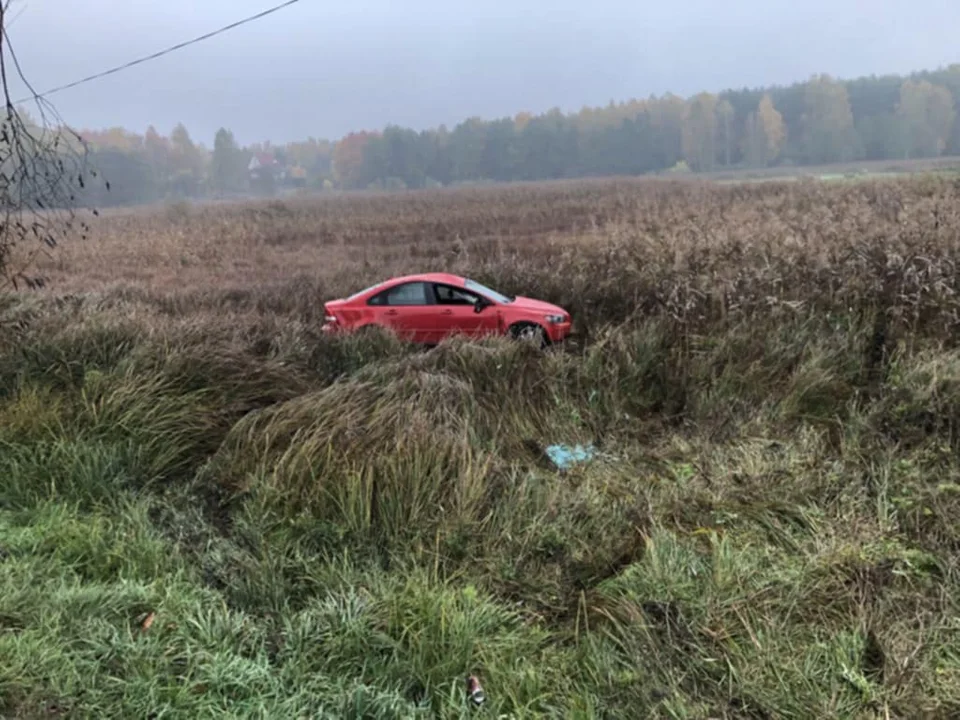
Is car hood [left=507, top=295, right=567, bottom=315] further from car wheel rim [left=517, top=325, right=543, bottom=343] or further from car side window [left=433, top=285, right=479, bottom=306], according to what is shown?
car side window [left=433, top=285, right=479, bottom=306]

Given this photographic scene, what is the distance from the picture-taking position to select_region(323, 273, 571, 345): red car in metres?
10.9

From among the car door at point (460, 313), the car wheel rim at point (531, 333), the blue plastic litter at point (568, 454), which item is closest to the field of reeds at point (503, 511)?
the blue plastic litter at point (568, 454)

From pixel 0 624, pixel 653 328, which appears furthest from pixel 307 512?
pixel 653 328

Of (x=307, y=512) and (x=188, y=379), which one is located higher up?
(x=188, y=379)

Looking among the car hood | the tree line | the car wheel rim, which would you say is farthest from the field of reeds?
the tree line

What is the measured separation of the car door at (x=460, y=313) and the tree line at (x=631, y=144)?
9277 centimetres

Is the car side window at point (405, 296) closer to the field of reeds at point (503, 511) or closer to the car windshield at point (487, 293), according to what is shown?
the car windshield at point (487, 293)

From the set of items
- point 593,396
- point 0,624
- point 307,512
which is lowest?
point 593,396

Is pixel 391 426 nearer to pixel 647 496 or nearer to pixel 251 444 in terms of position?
pixel 251 444

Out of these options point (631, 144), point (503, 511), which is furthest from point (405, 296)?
point (631, 144)

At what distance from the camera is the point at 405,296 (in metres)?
11.2

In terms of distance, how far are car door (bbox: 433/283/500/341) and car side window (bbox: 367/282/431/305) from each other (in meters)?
0.19

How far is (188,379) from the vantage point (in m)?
6.87

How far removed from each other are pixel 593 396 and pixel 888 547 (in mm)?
3605
